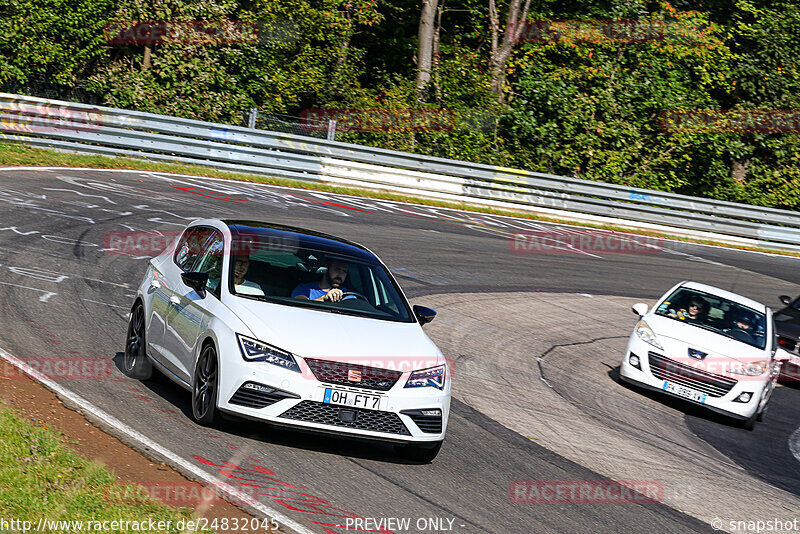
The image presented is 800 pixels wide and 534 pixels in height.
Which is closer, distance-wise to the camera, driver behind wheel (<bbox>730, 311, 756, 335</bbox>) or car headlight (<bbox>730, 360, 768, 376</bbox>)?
car headlight (<bbox>730, 360, 768, 376</bbox>)

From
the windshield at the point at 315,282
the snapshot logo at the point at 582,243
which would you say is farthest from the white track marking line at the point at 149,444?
the snapshot logo at the point at 582,243

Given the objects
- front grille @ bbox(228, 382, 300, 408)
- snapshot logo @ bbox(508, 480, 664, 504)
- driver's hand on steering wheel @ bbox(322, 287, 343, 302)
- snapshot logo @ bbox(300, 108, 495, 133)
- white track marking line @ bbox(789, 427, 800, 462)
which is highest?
snapshot logo @ bbox(300, 108, 495, 133)

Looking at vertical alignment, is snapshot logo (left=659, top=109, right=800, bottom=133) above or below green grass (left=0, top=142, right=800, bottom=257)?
above

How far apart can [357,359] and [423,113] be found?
2507 cm

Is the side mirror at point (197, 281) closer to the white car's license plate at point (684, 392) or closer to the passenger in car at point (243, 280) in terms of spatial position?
the passenger in car at point (243, 280)

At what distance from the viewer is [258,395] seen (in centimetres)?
708

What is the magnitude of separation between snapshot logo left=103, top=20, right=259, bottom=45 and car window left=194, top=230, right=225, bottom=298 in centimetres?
2182

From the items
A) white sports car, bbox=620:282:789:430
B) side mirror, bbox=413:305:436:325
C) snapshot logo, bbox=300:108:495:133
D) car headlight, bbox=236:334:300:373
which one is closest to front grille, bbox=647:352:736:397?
white sports car, bbox=620:282:789:430

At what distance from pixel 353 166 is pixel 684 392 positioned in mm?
16143

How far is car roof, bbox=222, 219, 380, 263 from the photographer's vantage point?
864 centimetres

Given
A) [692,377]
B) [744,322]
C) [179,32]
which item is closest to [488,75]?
[179,32]

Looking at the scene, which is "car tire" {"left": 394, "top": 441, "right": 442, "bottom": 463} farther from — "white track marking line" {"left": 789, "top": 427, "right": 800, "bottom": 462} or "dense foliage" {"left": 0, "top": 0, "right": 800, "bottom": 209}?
"dense foliage" {"left": 0, "top": 0, "right": 800, "bottom": 209}

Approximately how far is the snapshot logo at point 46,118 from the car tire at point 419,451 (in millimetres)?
19167

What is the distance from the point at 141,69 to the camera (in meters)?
29.5
